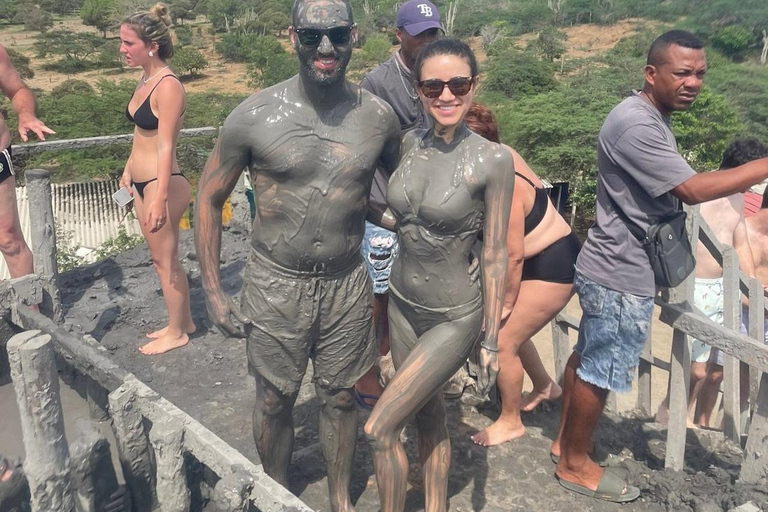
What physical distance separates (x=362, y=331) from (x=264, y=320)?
0.41 metres

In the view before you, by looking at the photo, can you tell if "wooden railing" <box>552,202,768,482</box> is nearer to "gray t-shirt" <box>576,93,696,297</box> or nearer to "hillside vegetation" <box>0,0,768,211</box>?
"gray t-shirt" <box>576,93,696,297</box>

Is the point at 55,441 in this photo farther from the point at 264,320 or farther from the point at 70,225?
the point at 70,225

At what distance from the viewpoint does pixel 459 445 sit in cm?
390

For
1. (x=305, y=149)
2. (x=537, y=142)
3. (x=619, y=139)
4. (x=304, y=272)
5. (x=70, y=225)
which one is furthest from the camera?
(x=537, y=142)

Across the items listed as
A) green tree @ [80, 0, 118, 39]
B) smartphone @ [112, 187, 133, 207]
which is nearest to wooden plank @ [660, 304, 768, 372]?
smartphone @ [112, 187, 133, 207]

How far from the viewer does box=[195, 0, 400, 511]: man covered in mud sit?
260cm

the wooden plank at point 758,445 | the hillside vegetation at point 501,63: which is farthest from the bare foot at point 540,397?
the hillside vegetation at point 501,63

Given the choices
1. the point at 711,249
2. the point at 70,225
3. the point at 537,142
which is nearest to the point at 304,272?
the point at 711,249

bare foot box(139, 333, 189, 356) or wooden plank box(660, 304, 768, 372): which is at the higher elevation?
wooden plank box(660, 304, 768, 372)

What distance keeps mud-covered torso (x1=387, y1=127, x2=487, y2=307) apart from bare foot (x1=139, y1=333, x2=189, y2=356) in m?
2.66

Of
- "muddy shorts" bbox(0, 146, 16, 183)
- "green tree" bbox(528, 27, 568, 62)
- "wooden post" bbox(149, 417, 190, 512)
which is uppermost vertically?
"muddy shorts" bbox(0, 146, 16, 183)

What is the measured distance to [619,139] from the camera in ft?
10.0

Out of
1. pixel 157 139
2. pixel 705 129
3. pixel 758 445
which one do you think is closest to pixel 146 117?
pixel 157 139

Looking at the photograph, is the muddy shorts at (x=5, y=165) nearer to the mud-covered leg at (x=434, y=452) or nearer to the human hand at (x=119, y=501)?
the human hand at (x=119, y=501)
